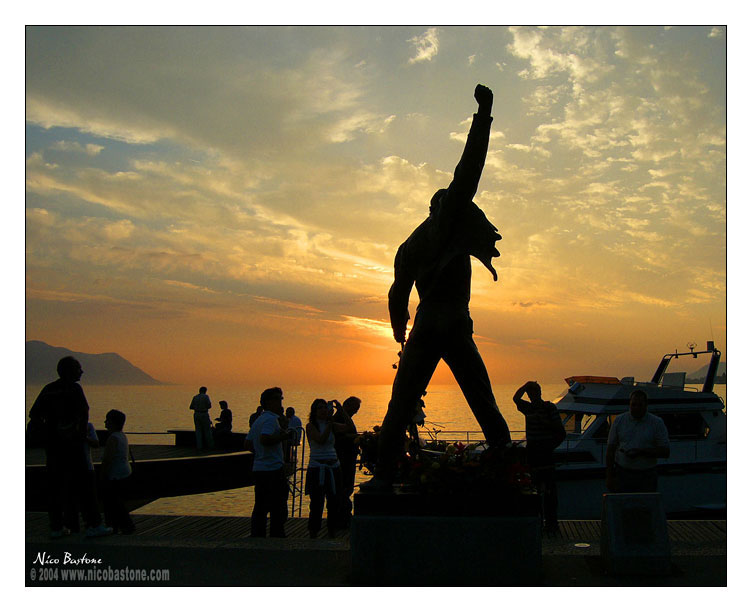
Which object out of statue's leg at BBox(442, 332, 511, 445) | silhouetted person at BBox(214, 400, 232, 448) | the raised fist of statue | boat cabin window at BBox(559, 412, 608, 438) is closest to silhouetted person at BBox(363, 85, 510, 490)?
statue's leg at BBox(442, 332, 511, 445)

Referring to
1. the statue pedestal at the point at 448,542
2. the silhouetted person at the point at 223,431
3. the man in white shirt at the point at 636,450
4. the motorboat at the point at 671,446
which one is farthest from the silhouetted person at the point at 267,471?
the silhouetted person at the point at 223,431

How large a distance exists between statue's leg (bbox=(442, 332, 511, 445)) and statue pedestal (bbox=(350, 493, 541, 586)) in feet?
2.48

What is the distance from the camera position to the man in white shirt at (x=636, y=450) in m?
8.17

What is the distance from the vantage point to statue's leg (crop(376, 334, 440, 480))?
679cm

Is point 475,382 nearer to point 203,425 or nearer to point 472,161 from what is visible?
point 472,161

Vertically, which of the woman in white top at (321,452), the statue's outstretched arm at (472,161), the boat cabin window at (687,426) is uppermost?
the statue's outstretched arm at (472,161)

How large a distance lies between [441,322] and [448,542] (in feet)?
6.72

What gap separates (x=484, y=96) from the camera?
19.7 feet

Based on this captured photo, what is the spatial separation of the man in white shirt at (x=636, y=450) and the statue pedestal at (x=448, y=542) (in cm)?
240

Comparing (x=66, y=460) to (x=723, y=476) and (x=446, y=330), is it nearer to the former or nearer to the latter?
(x=446, y=330)

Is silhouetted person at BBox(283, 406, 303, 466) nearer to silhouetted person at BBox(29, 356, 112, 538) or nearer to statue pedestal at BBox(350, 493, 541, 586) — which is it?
silhouetted person at BBox(29, 356, 112, 538)

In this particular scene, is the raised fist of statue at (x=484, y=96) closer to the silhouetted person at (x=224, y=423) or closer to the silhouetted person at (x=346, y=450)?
the silhouetted person at (x=346, y=450)

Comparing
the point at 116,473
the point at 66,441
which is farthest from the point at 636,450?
the point at 66,441

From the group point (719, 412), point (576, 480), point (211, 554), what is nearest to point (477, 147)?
point (211, 554)
